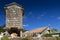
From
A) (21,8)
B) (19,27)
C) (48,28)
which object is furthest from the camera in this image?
(48,28)

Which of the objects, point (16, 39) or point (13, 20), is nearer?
point (16, 39)

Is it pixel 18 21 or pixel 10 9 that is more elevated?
pixel 10 9

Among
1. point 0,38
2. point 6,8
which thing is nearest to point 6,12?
point 6,8

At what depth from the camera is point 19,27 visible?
20.9 m

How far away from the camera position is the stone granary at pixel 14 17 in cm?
2092

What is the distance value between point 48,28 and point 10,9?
28.4 meters

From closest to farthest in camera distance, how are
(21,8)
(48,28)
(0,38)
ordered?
(0,38) < (21,8) < (48,28)

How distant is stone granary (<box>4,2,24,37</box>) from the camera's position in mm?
20922

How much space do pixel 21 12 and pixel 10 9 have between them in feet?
4.77

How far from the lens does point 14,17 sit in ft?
70.6

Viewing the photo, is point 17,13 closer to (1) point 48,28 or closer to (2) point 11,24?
(2) point 11,24

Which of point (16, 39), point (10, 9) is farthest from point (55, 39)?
point (10, 9)

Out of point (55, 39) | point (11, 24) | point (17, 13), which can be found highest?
point (17, 13)

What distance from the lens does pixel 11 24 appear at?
21.5 m
